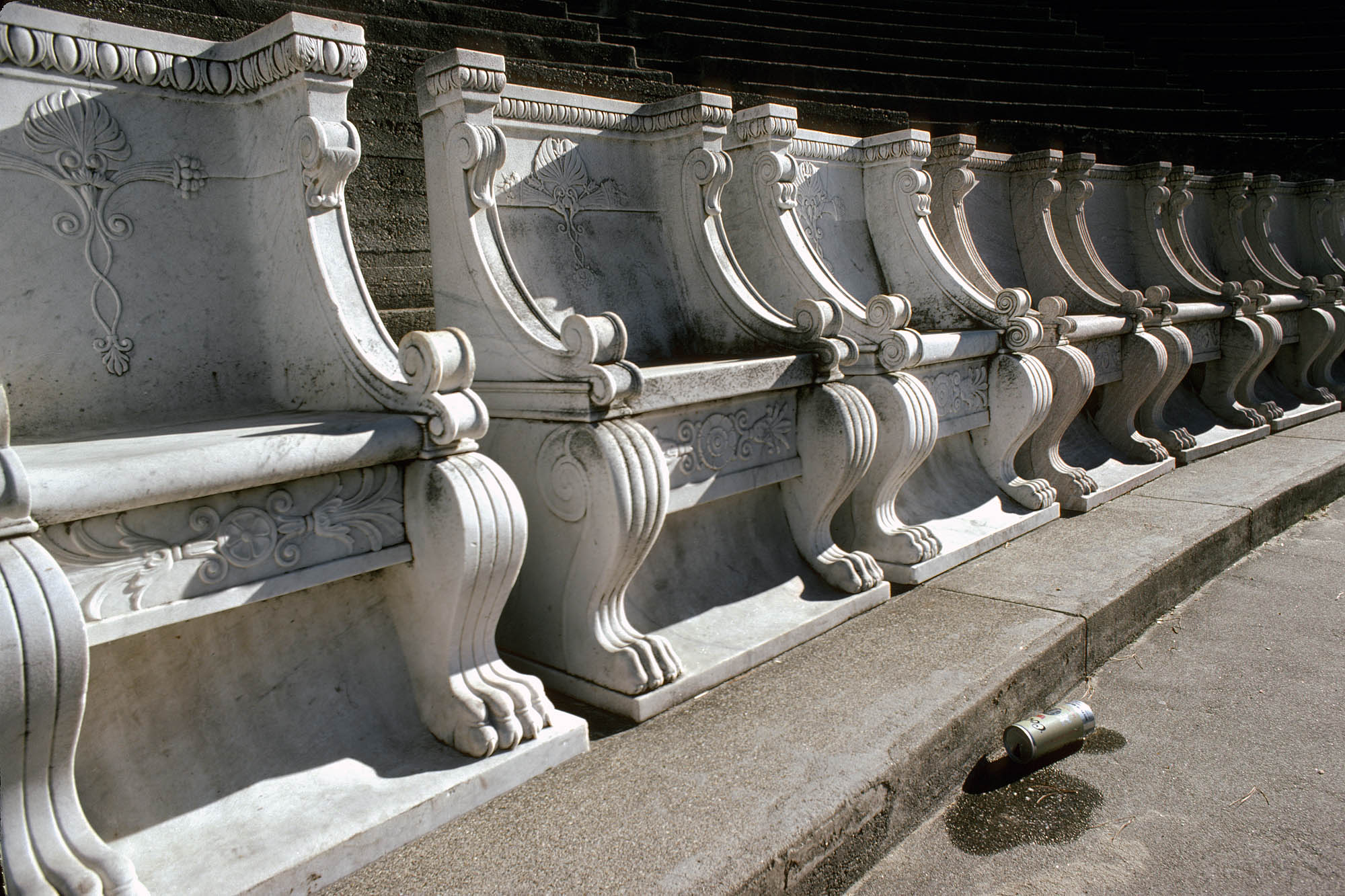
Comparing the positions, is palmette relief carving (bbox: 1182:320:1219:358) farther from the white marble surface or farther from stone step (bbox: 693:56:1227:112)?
the white marble surface

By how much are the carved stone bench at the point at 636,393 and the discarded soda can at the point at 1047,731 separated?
66 centimetres

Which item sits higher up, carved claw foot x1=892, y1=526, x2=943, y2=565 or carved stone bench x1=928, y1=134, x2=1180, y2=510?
carved stone bench x1=928, y1=134, x2=1180, y2=510

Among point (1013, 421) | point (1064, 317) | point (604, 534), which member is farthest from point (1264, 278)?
point (604, 534)

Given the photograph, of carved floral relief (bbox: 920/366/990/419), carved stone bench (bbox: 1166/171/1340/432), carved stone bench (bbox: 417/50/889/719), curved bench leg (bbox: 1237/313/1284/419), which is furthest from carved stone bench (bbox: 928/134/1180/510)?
carved stone bench (bbox: 417/50/889/719)

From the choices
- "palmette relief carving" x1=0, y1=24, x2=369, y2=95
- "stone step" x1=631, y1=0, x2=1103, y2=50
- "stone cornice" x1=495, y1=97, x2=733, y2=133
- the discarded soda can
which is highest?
"stone step" x1=631, y1=0, x2=1103, y2=50

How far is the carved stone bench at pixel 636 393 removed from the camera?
2.40m

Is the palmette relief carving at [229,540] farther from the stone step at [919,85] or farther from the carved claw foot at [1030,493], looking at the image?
the stone step at [919,85]

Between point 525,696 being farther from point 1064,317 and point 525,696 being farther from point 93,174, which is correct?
point 1064,317

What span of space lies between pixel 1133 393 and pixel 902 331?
2336mm

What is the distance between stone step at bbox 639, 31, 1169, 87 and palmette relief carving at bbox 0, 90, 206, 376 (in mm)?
4246

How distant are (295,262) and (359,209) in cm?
105

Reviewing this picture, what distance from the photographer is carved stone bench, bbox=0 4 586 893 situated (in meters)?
1.58

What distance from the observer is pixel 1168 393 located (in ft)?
17.3

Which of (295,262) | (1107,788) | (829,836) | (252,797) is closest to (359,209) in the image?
(295,262)
